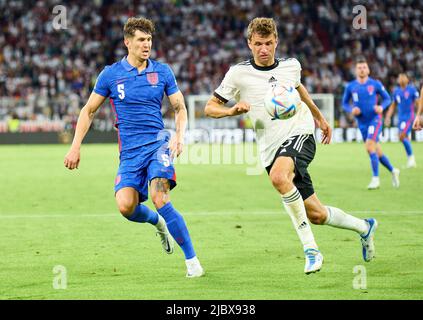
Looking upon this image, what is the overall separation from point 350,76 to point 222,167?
15.5m

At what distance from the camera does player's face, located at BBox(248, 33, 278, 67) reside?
7.50 meters

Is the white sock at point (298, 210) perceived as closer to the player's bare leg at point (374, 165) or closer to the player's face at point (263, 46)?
the player's face at point (263, 46)

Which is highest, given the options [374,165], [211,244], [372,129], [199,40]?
[199,40]

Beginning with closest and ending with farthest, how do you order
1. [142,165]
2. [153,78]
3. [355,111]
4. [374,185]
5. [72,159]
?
1. [72,159]
2. [142,165]
3. [153,78]
4. [374,185]
5. [355,111]

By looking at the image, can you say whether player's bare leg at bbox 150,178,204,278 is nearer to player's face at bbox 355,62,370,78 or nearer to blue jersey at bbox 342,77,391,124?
blue jersey at bbox 342,77,391,124

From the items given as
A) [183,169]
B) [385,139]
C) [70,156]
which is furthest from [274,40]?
[385,139]

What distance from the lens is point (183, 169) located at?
21.1 m

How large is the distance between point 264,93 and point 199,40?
100 ft

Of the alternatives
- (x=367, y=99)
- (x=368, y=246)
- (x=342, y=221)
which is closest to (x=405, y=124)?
(x=367, y=99)

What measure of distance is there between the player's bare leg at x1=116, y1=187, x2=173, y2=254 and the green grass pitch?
215 millimetres

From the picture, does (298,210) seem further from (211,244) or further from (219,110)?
(211,244)

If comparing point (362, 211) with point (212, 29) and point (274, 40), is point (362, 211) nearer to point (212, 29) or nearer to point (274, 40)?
point (274, 40)

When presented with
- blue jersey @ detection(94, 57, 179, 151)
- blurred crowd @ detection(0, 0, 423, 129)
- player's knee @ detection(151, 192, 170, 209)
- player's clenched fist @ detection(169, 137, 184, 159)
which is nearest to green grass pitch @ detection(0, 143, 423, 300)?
player's knee @ detection(151, 192, 170, 209)

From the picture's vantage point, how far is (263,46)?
756 centimetres
